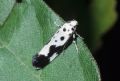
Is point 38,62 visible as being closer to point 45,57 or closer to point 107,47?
point 45,57

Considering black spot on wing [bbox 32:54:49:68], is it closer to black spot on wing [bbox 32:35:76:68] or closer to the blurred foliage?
black spot on wing [bbox 32:35:76:68]

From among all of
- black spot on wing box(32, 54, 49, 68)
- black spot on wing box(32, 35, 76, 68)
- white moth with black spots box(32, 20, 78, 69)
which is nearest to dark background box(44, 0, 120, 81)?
white moth with black spots box(32, 20, 78, 69)

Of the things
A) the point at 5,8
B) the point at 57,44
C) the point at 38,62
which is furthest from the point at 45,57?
the point at 5,8

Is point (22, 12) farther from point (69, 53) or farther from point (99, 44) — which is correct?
point (99, 44)

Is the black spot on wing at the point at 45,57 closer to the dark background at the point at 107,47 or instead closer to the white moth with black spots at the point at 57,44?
the white moth with black spots at the point at 57,44

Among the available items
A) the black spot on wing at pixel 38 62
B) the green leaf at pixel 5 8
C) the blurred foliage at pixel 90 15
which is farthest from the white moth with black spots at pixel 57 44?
the blurred foliage at pixel 90 15
